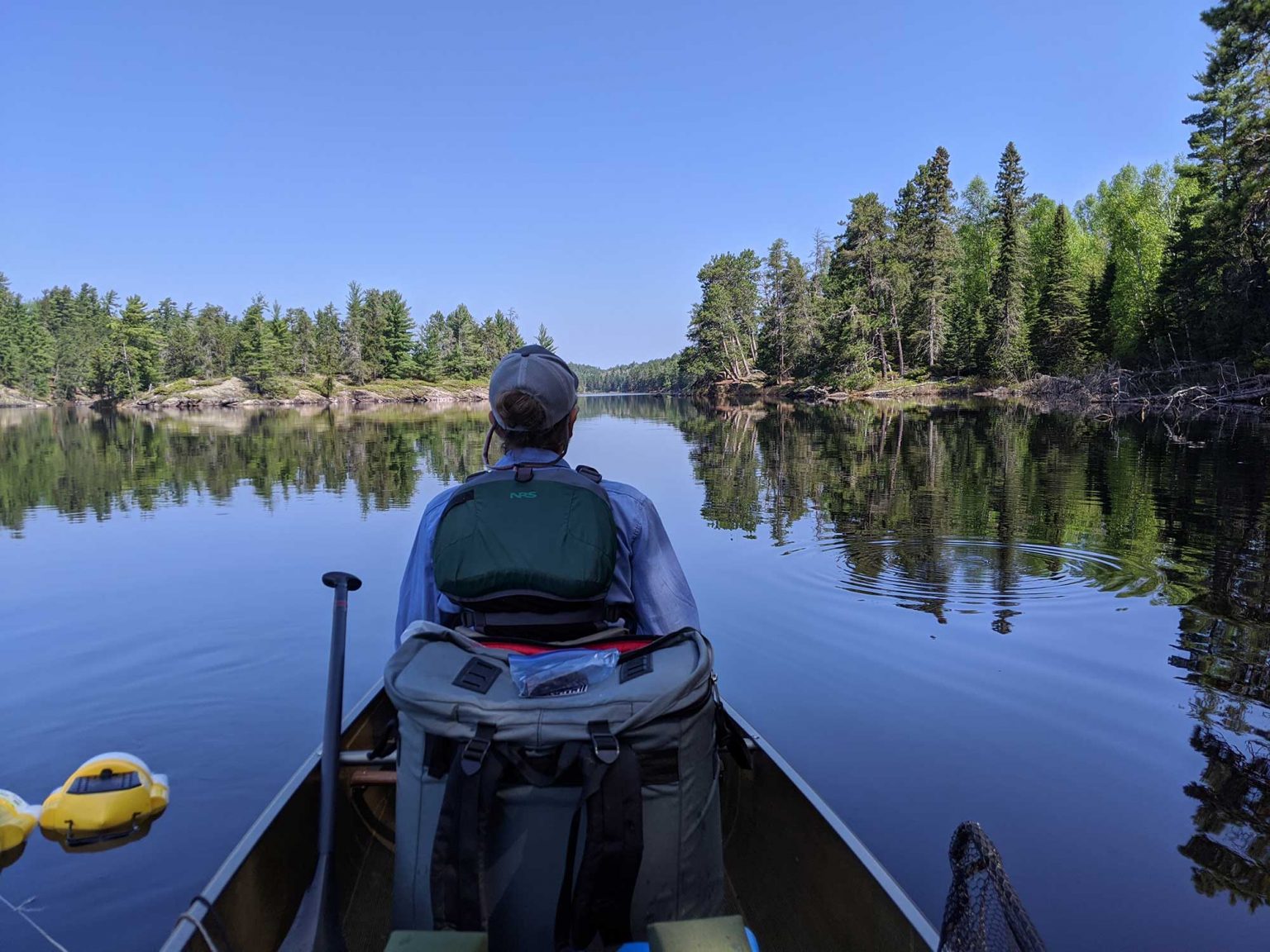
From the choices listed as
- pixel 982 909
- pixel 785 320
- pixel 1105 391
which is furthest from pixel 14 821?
→ pixel 785 320

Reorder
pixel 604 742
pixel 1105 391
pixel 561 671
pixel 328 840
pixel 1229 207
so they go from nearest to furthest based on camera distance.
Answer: pixel 604 742
pixel 561 671
pixel 328 840
pixel 1229 207
pixel 1105 391

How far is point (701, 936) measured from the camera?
1712mm

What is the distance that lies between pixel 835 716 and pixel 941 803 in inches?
47.5

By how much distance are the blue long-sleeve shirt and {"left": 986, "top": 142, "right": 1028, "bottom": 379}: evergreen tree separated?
52794mm

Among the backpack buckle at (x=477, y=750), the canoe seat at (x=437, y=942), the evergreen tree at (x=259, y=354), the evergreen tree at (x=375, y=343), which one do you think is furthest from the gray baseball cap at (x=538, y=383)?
the evergreen tree at (x=375, y=343)

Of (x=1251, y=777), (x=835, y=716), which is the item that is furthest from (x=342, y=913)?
(x=1251, y=777)

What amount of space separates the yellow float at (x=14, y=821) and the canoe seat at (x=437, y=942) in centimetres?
327

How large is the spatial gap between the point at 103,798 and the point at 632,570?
3.35 meters

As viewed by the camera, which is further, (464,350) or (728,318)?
(464,350)

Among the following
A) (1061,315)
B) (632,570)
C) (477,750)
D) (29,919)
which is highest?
(1061,315)

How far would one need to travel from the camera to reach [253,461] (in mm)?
22641

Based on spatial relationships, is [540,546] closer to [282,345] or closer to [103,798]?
[103,798]

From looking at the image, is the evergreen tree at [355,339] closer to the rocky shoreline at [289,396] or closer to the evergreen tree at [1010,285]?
the rocky shoreline at [289,396]

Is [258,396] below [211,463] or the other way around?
the other way around
